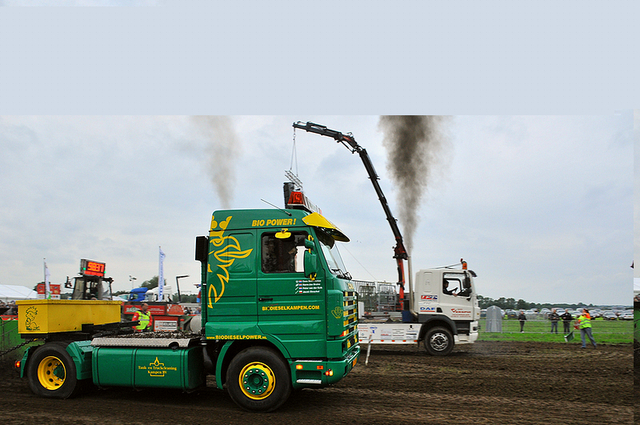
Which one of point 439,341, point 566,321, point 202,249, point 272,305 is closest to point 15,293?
point 439,341

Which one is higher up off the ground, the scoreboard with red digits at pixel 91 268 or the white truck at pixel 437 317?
the scoreboard with red digits at pixel 91 268

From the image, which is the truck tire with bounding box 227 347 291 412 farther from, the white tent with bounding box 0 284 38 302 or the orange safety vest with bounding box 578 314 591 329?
the white tent with bounding box 0 284 38 302

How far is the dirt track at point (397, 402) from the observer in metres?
6.26

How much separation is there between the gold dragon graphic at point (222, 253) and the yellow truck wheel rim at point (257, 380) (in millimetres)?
1102

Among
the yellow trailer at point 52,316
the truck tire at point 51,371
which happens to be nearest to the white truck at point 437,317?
the yellow trailer at point 52,316

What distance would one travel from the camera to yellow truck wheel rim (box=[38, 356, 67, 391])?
746cm

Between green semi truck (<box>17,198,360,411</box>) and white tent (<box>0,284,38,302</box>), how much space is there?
1547 inches

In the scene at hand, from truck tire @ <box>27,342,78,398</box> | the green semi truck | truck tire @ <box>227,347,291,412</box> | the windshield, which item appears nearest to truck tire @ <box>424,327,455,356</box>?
the green semi truck

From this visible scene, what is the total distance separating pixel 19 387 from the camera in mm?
8273

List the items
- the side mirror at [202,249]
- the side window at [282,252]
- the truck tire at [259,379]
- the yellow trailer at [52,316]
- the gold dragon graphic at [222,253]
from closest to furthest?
the truck tire at [259,379] < the side window at [282,252] < the gold dragon graphic at [222,253] < the side mirror at [202,249] < the yellow trailer at [52,316]

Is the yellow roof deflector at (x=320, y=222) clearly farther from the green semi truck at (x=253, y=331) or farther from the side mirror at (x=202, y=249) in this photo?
the side mirror at (x=202, y=249)

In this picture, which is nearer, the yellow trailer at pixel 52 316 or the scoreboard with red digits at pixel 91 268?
the yellow trailer at pixel 52 316

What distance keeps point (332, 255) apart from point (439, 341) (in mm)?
8067

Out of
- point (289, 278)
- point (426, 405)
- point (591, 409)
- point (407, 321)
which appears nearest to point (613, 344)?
point (407, 321)
